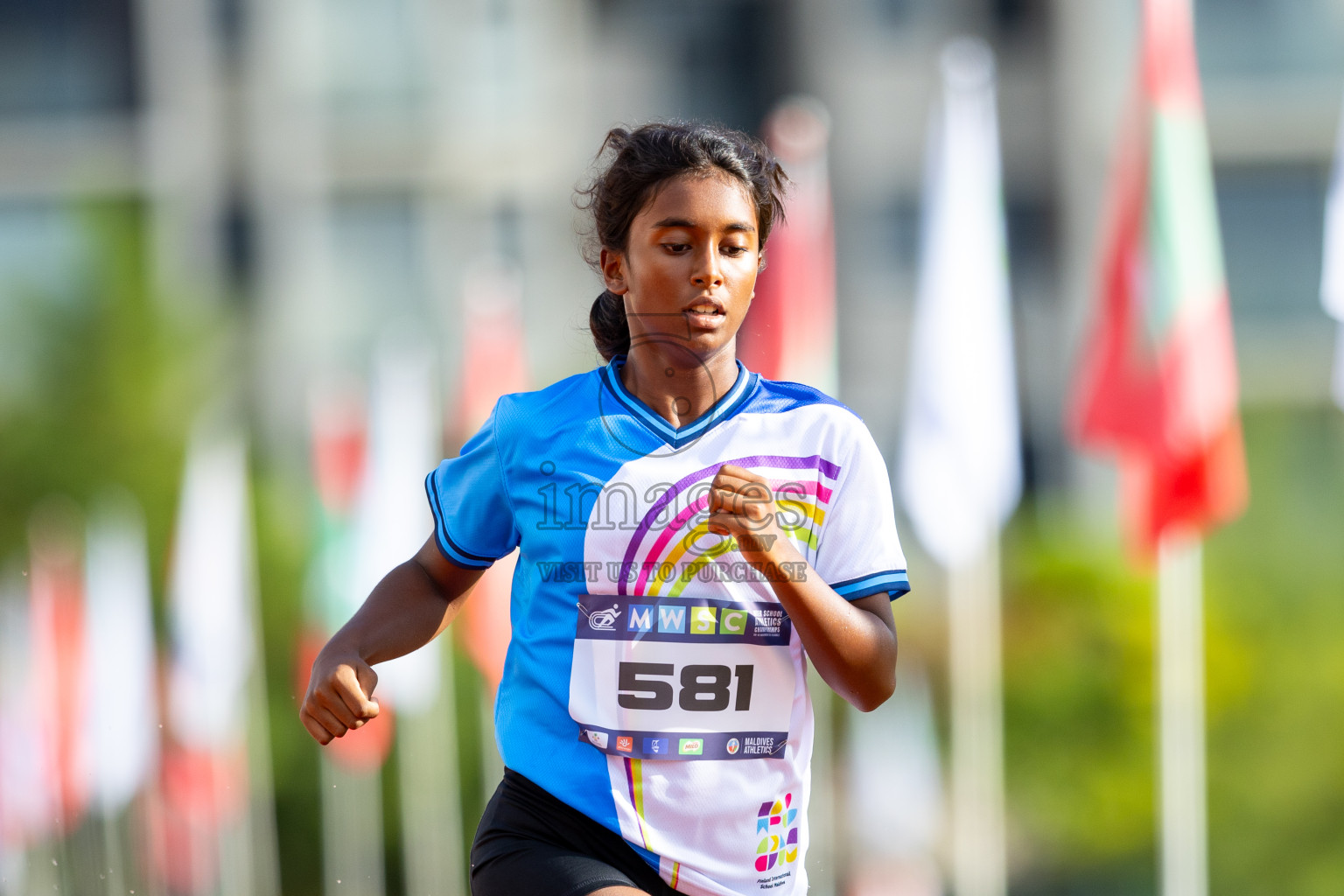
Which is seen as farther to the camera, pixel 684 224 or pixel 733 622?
pixel 684 224

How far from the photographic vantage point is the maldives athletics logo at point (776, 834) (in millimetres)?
2338

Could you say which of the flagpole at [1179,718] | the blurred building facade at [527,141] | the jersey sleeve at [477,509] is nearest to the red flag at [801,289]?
the flagpole at [1179,718]

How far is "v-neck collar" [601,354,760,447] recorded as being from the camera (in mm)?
2484

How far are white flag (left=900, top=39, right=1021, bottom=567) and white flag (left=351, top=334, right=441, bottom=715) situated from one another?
459 cm

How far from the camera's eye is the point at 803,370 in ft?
37.9

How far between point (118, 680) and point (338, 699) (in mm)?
15138

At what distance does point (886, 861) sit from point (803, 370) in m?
9.58

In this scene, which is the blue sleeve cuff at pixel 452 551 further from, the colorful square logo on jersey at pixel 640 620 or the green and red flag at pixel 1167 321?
the green and red flag at pixel 1167 321

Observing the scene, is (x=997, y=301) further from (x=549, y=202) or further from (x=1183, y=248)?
(x=549, y=202)

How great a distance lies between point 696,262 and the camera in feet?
8.04

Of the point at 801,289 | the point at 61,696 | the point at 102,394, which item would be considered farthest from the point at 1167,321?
the point at 102,394

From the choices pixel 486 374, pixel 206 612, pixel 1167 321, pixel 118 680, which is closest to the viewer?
pixel 1167 321

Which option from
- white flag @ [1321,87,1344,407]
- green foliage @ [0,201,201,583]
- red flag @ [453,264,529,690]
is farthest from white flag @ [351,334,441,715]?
green foliage @ [0,201,201,583]

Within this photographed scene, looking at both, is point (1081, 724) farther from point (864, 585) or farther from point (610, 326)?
point (864, 585)
